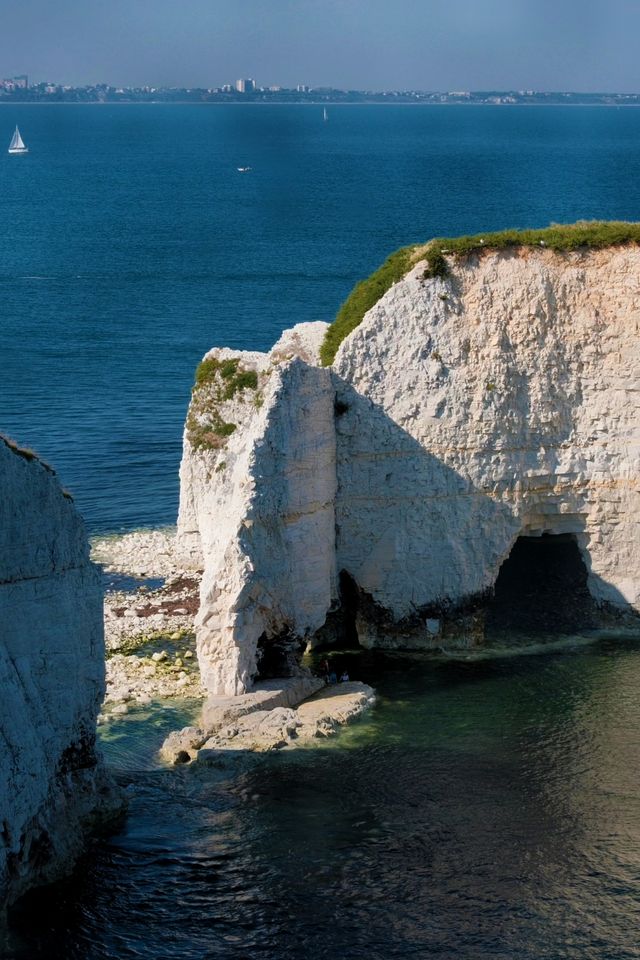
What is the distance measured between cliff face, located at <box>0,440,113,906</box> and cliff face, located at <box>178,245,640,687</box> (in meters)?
9.84

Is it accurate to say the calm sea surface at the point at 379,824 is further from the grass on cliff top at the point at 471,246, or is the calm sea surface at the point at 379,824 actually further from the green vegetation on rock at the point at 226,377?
the grass on cliff top at the point at 471,246

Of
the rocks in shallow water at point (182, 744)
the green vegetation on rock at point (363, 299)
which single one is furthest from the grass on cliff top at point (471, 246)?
the rocks in shallow water at point (182, 744)

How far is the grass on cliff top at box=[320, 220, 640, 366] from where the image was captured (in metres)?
39.8

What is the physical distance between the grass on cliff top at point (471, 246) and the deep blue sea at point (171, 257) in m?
12.9

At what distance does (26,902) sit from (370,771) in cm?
855

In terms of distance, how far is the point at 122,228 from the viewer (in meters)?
126

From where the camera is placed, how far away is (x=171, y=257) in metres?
110

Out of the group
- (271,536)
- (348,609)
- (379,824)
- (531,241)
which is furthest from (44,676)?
(531,241)

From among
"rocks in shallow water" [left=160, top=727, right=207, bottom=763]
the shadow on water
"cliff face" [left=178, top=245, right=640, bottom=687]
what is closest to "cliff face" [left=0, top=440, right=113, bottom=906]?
the shadow on water

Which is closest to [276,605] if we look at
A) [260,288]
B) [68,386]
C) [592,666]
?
[592,666]

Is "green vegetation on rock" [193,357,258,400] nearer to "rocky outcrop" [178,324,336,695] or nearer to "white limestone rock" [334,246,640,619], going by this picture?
"rocky outcrop" [178,324,336,695]

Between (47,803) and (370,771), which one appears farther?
(370,771)

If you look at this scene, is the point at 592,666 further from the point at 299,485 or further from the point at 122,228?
the point at 122,228

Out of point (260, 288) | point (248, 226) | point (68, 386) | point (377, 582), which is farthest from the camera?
point (248, 226)
